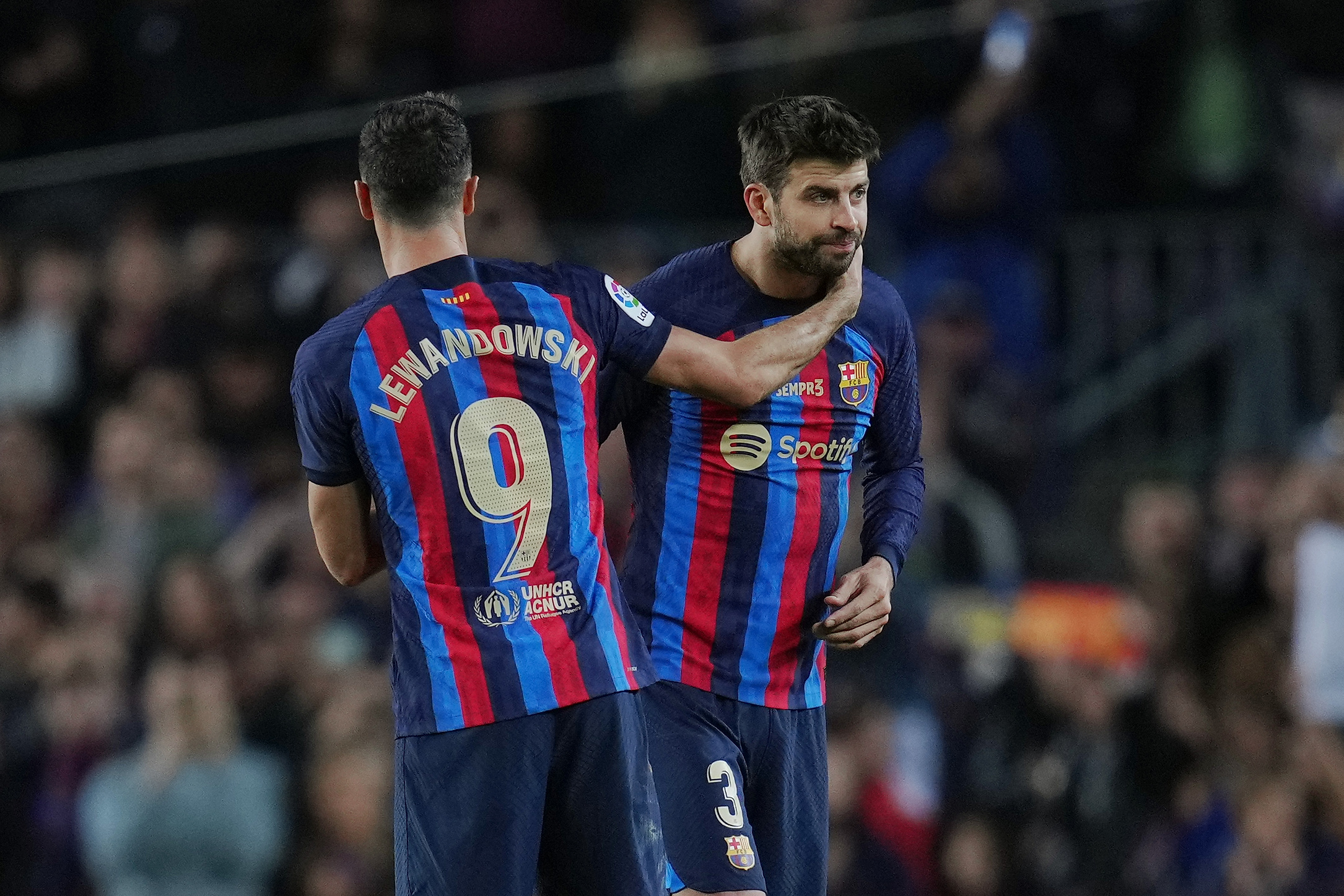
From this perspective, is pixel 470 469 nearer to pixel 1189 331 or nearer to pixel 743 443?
pixel 743 443

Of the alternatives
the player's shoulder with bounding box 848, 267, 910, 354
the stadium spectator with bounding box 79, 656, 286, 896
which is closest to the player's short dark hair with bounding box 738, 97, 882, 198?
the player's shoulder with bounding box 848, 267, 910, 354

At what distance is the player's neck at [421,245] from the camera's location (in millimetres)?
3941

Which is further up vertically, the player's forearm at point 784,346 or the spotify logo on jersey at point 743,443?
the player's forearm at point 784,346

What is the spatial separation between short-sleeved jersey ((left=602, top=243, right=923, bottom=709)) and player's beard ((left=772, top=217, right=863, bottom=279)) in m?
0.16

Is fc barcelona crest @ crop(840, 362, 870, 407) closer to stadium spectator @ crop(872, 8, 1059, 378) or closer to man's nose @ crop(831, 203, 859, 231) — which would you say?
man's nose @ crop(831, 203, 859, 231)

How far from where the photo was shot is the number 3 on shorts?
4.39 meters

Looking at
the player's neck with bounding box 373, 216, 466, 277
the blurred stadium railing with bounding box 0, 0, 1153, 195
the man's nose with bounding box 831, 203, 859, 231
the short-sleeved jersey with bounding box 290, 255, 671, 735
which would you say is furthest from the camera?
the blurred stadium railing with bounding box 0, 0, 1153, 195

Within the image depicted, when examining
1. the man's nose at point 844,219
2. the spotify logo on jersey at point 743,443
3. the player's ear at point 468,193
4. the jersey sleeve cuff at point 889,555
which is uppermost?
the player's ear at point 468,193

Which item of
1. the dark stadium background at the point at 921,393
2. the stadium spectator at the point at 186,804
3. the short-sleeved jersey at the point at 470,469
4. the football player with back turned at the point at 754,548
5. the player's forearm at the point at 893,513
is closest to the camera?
the short-sleeved jersey at the point at 470,469

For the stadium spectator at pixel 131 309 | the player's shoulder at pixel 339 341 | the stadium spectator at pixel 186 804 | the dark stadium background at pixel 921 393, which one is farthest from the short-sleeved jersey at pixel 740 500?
the stadium spectator at pixel 131 309

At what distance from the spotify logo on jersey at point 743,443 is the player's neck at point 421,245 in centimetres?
89

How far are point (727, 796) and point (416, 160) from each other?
64.4 inches

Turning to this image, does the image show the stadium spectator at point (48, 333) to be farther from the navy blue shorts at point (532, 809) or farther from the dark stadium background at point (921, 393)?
the navy blue shorts at point (532, 809)

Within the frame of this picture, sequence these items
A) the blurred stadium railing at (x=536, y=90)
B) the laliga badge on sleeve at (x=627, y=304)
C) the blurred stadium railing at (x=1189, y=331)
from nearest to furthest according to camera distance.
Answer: the laliga badge on sleeve at (x=627, y=304), the blurred stadium railing at (x=536, y=90), the blurred stadium railing at (x=1189, y=331)
